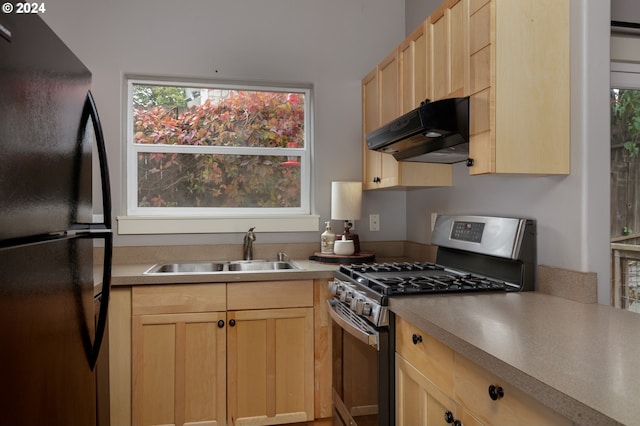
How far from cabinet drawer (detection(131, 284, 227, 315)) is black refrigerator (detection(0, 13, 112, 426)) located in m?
0.90

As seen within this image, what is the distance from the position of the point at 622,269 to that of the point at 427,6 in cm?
188

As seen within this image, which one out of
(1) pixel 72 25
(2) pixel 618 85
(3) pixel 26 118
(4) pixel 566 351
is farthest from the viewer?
(1) pixel 72 25

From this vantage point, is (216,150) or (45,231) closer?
(45,231)

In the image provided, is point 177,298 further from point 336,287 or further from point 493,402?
point 493,402

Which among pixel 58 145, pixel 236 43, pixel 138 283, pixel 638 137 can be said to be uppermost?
pixel 236 43

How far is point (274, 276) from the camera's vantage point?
2.29 m

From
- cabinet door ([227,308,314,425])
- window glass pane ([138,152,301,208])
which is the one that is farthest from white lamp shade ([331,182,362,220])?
cabinet door ([227,308,314,425])

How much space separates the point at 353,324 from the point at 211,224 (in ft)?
4.33

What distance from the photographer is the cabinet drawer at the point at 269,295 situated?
89.0 inches

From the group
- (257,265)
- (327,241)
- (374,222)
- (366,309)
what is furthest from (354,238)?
(366,309)

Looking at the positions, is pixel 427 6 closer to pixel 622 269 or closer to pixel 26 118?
pixel 622 269

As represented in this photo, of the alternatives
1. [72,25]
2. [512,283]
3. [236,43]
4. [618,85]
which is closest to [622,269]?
[512,283]

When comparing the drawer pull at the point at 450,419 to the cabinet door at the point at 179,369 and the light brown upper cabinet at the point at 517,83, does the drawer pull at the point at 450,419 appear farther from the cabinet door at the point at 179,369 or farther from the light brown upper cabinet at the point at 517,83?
the cabinet door at the point at 179,369

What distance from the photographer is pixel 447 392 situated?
128cm
